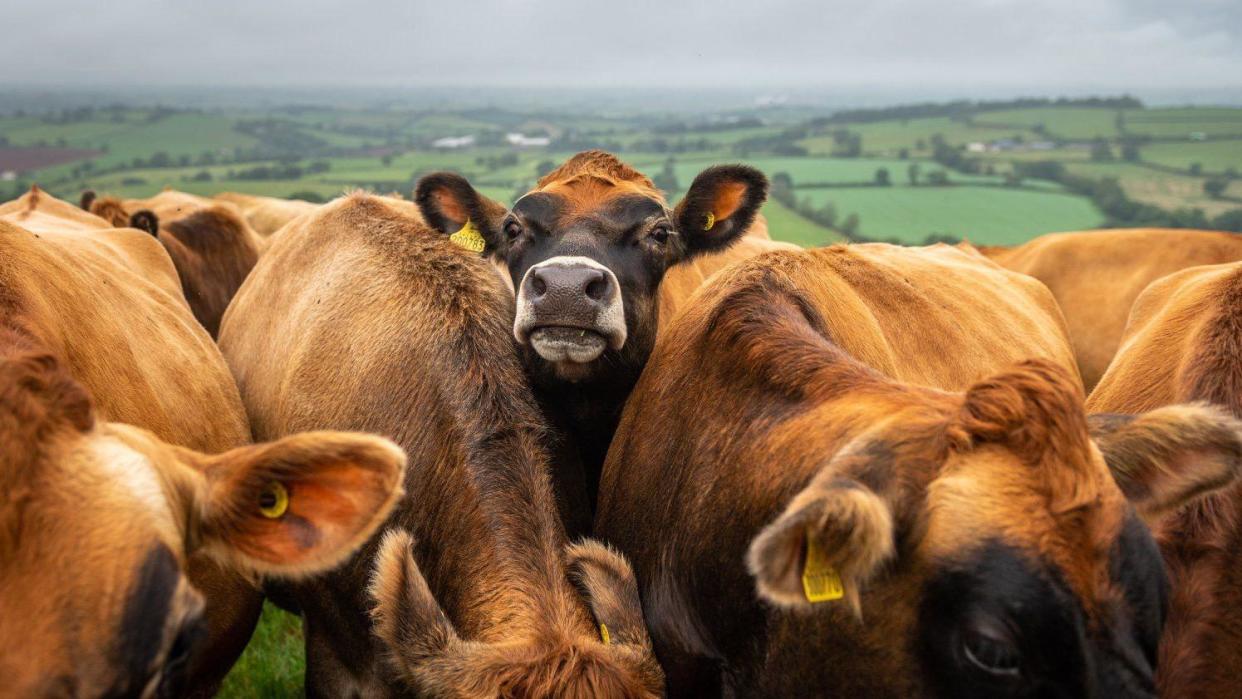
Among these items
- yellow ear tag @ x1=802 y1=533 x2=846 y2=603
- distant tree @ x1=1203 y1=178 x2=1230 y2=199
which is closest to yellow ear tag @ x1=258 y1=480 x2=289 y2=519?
yellow ear tag @ x1=802 y1=533 x2=846 y2=603

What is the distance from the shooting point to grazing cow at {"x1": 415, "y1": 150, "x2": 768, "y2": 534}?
4.99 metres

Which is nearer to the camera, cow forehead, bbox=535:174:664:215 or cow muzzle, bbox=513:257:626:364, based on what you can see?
cow muzzle, bbox=513:257:626:364

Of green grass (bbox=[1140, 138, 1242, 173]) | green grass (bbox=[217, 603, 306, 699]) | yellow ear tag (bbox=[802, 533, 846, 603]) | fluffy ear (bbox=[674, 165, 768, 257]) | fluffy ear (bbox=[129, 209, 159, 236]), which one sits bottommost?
green grass (bbox=[217, 603, 306, 699])

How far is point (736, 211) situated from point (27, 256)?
3807mm

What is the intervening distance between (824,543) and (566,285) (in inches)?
97.0

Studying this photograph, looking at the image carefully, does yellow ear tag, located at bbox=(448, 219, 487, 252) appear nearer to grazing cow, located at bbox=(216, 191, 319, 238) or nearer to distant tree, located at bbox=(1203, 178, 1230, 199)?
grazing cow, located at bbox=(216, 191, 319, 238)

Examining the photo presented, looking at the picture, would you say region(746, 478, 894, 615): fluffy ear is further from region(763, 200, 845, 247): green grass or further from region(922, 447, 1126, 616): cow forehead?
region(763, 200, 845, 247): green grass

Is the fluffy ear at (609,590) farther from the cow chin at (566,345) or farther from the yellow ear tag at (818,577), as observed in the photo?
the cow chin at (566,345)

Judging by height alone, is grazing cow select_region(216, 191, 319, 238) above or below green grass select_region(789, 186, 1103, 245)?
above

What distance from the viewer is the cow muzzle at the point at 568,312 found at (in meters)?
4.95

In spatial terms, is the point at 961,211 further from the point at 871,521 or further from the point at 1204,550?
the point at 871,521

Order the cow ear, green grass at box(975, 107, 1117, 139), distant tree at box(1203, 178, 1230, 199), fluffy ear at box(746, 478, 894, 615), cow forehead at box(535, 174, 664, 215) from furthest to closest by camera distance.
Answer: green grass at box(975, 107, 1117, 139) < distant tree at box(1203, 178, 1230, 199) < the cow ear < cow forehead at box(535, 174, 664, 215) < fluffy ear at box(746, 478, 894, 615)

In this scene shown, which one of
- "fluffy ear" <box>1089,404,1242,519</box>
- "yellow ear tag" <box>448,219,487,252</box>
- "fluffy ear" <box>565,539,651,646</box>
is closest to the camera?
"fluffy ear" <box>1089,404,1242,519</box>

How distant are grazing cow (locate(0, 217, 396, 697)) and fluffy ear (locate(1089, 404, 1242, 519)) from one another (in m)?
2.29
